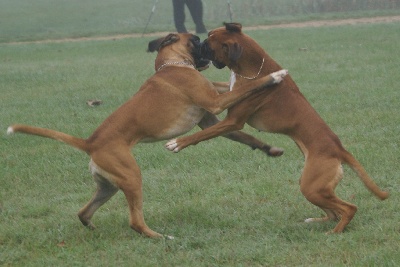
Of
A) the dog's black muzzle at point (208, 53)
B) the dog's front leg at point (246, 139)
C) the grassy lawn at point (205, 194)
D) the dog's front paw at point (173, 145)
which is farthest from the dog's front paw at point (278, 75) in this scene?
the grassy lawn at point (205, 194)

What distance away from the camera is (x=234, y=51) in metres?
7.05

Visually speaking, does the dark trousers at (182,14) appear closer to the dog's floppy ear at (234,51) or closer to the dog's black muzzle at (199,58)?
the dog's black muzzle at (199,58)

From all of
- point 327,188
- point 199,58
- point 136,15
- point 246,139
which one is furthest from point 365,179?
point 136,15

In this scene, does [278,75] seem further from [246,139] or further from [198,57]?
[198,57]

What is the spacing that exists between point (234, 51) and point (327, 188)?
1.42 m

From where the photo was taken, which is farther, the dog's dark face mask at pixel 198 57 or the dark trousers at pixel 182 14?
the dark trousers at pixel 182 14

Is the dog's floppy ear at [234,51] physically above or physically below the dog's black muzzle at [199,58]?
above

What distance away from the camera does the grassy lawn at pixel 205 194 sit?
6.09m

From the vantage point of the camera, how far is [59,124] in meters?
11.1

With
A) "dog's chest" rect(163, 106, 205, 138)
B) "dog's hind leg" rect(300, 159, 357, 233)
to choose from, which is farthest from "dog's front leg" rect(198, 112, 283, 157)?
"dog's hind leg" rect(300, 159, 357, 233)

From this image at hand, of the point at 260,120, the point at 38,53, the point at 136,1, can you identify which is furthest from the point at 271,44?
the point at 136,1

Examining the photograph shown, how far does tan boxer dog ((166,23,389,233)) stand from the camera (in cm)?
643

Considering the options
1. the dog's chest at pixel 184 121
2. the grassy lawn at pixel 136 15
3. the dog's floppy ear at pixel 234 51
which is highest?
the dog's floppy ear at pixel 234 51

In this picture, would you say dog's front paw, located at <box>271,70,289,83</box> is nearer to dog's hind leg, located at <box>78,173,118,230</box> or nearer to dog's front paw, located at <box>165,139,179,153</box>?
dog's front paw, located at <box>165,139,179,153</box>
